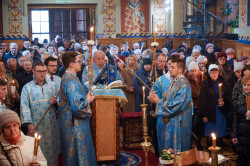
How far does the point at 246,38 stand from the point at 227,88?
4.27 m

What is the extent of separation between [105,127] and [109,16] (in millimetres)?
12050

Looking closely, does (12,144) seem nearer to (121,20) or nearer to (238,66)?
(238,66)

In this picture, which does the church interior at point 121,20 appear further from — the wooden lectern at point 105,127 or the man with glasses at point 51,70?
the wooden lectern at point 105,127

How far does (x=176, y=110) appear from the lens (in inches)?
191

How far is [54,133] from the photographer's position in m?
5.34

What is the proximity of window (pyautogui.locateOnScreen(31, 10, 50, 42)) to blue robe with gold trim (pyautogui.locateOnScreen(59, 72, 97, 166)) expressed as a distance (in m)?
13.5

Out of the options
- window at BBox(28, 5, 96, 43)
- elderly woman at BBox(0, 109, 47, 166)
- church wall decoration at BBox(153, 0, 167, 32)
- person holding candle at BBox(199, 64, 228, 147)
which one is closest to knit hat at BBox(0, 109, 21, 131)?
elderly woman at BBox(0, 109, 47, 166)

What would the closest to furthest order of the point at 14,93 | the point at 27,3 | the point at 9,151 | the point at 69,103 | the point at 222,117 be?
the point at 9,151 → the point at 69,103 → the point at 14,93 → the point at 222,117 → the point at 27,3

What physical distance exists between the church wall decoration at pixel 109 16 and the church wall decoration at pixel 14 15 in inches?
140

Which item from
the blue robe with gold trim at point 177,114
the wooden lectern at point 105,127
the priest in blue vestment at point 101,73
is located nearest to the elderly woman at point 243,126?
the blue robe with gold trim at point 177,114

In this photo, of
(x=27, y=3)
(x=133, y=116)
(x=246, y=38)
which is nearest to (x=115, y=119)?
(x=133, y=116)

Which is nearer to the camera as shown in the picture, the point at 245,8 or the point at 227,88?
the point at 227,88

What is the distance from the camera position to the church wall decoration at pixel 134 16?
56.4 ft

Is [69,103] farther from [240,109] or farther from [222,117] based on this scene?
[222,117]
